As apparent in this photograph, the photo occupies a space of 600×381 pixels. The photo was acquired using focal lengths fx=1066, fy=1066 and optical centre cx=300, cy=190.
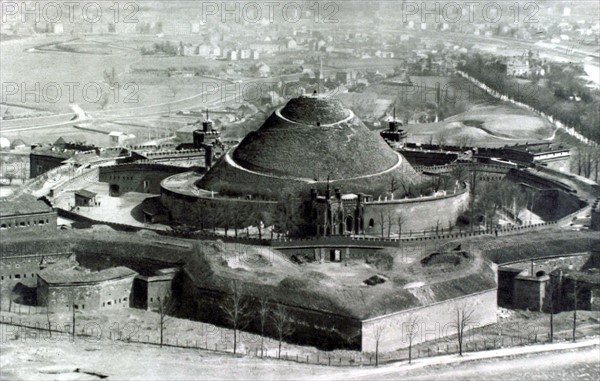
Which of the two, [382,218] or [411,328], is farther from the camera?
[382,218]

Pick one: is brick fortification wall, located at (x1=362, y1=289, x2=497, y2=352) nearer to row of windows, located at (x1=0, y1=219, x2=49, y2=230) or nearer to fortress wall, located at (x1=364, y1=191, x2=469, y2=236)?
fortress wall, located at (x1=364, y1=191, x2=469, y2=236)

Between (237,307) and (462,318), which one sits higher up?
(237,307)

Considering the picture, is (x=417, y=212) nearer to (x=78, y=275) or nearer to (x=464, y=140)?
(x=78, y=275)

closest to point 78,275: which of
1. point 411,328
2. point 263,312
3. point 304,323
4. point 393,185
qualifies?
point 263,312

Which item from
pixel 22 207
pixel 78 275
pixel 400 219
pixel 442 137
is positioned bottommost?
pixel 442 137

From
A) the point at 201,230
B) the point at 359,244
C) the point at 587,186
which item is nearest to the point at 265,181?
the point at 201,230

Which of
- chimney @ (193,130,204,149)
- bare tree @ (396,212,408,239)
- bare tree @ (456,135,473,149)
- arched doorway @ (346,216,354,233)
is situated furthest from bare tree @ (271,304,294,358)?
bare tree @ (456,135,473,149)

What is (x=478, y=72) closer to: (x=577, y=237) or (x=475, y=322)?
(x=577, y=237)
